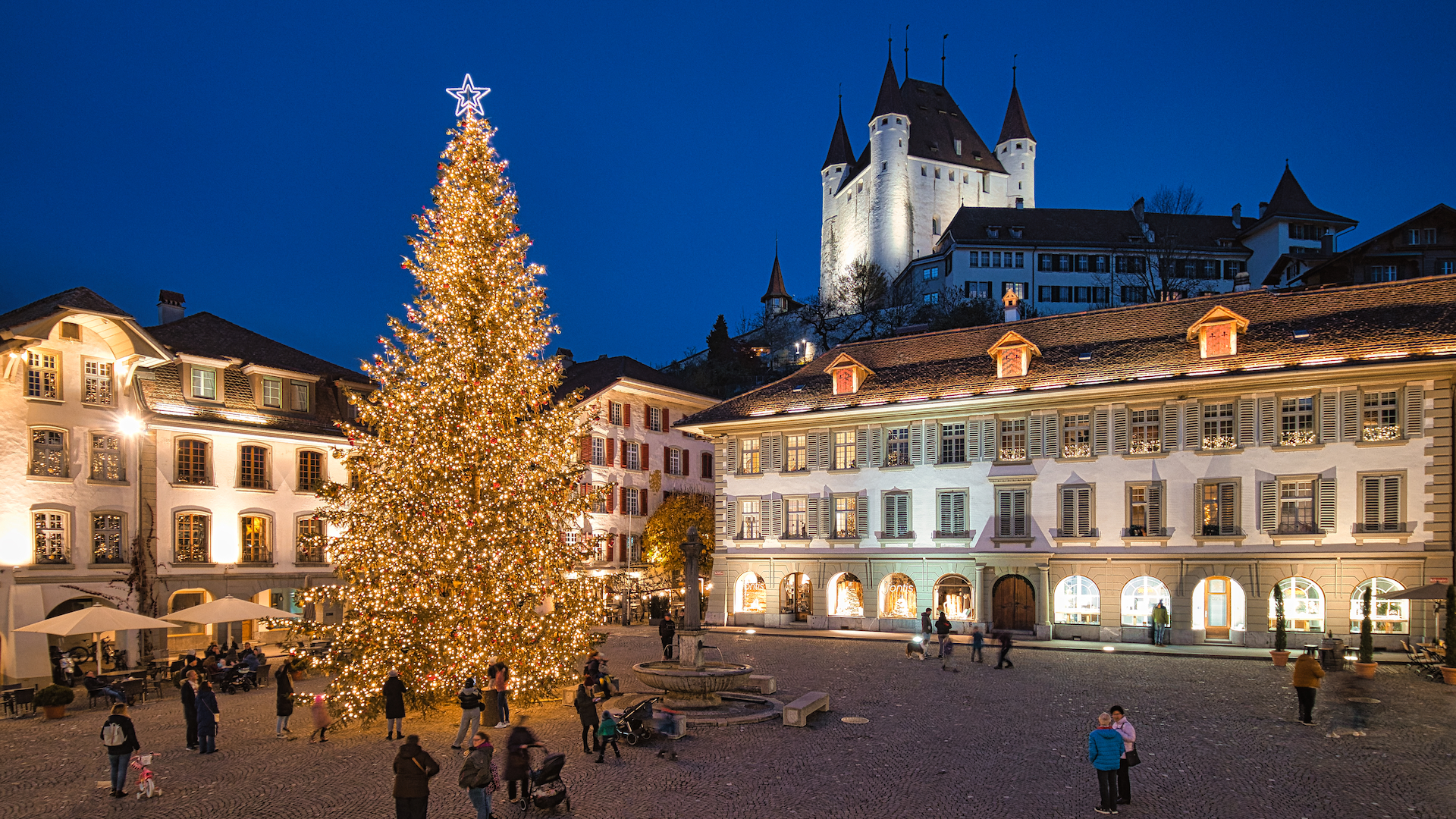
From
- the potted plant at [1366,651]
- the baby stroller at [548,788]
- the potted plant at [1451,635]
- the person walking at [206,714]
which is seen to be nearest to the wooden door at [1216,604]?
the potted plant at [1366,651]

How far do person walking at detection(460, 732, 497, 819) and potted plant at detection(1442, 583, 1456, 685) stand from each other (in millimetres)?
23449

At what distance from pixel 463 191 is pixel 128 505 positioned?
2029 centimetres

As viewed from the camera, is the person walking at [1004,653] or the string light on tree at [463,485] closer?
the string light on tree at [463,485]

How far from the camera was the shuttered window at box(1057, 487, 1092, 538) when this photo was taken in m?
35.1

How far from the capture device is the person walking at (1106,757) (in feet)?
41.9

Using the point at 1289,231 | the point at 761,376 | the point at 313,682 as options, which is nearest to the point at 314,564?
the point at 313,682

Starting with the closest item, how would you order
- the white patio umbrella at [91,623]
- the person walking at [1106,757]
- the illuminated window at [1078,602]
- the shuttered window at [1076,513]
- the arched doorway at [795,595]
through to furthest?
1. the person walking at [1106,757]
2. the white patio umbrella at [91,623]
3. the illuminated window at [1078,602]
4. the shuttered window at [1076,513]
5. the arched doorway at [795,595]

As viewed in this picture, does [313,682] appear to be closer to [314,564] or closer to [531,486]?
[531,486]

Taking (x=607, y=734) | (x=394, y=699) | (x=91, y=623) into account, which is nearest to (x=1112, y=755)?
(x=607, y=734)

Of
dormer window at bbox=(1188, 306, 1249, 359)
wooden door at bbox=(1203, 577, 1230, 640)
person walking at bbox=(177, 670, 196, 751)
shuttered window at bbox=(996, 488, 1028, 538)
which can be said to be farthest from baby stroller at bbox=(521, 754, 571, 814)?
dormer window at bbox=(1188, 306, 1249, 359)

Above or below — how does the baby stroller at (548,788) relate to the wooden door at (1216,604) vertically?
above

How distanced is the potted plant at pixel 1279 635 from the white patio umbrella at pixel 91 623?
2990 centimetres

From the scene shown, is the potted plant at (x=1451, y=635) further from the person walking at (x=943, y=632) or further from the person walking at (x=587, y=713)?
the person walking at (x=587, y=713)

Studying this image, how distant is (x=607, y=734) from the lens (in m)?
16.2
